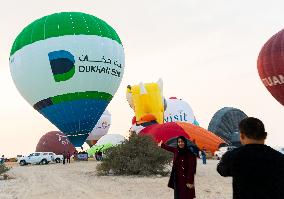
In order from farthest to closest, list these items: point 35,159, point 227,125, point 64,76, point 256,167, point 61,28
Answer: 1. point 227,125
2. point 35,159
3. point 61,28
4. point 64,76
5. point 256,167

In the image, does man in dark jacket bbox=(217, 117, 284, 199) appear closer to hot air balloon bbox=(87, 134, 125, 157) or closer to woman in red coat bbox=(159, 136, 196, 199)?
woman in red coat bbox=(159, 136, 196, 199)

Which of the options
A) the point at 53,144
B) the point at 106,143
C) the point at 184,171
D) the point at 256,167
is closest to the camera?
the point at 256,167

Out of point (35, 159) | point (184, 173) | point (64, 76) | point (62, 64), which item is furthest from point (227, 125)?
point (184, 173)

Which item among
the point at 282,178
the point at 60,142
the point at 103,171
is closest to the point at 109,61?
the point at 103,171

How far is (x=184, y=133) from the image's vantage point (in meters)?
36.0

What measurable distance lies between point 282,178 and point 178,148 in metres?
3.64

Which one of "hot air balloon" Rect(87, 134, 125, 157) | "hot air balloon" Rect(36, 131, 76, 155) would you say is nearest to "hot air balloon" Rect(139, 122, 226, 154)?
"hot air balloon" Rect(87, 134, 125, 157)

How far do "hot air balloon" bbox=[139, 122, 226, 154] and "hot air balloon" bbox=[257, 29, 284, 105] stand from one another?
7188 mm

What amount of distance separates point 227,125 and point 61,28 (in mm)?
37455

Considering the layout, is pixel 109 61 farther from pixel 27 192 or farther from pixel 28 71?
pixel 27 192

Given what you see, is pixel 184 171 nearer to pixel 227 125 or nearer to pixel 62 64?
pixel 62 64

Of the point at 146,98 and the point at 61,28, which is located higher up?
the point at 61,28

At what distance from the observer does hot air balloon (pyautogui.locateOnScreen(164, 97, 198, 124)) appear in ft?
176

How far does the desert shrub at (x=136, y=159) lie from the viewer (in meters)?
22.1
